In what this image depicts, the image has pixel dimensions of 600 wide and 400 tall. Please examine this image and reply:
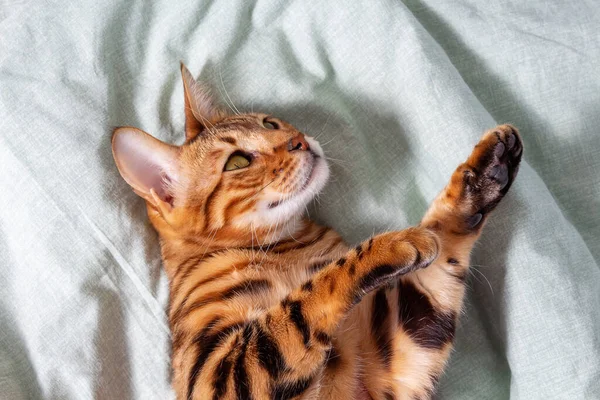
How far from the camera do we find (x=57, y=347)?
128 centimetres

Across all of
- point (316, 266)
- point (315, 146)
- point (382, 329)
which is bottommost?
point (382, 329)

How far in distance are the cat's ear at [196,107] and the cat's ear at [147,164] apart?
11cm

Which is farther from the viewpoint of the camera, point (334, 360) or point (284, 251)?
point (284, 251)

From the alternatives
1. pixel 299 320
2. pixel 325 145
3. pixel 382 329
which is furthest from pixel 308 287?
pixel 325 145

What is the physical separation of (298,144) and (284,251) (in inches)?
10.3

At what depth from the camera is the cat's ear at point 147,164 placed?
48.9 inches

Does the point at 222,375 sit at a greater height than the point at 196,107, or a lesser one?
lesser

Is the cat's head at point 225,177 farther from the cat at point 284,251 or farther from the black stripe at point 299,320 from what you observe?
the black stripe at point 299,320

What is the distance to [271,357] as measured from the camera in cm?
101

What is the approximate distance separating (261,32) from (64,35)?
19.9 inches

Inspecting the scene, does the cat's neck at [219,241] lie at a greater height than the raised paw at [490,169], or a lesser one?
lesser

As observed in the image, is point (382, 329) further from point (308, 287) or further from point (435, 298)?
point (308, 287)

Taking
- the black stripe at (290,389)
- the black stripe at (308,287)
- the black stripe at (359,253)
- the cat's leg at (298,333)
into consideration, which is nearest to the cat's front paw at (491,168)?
the cat's leg at (298,333)

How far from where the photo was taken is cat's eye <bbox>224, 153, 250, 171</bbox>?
1.29m
